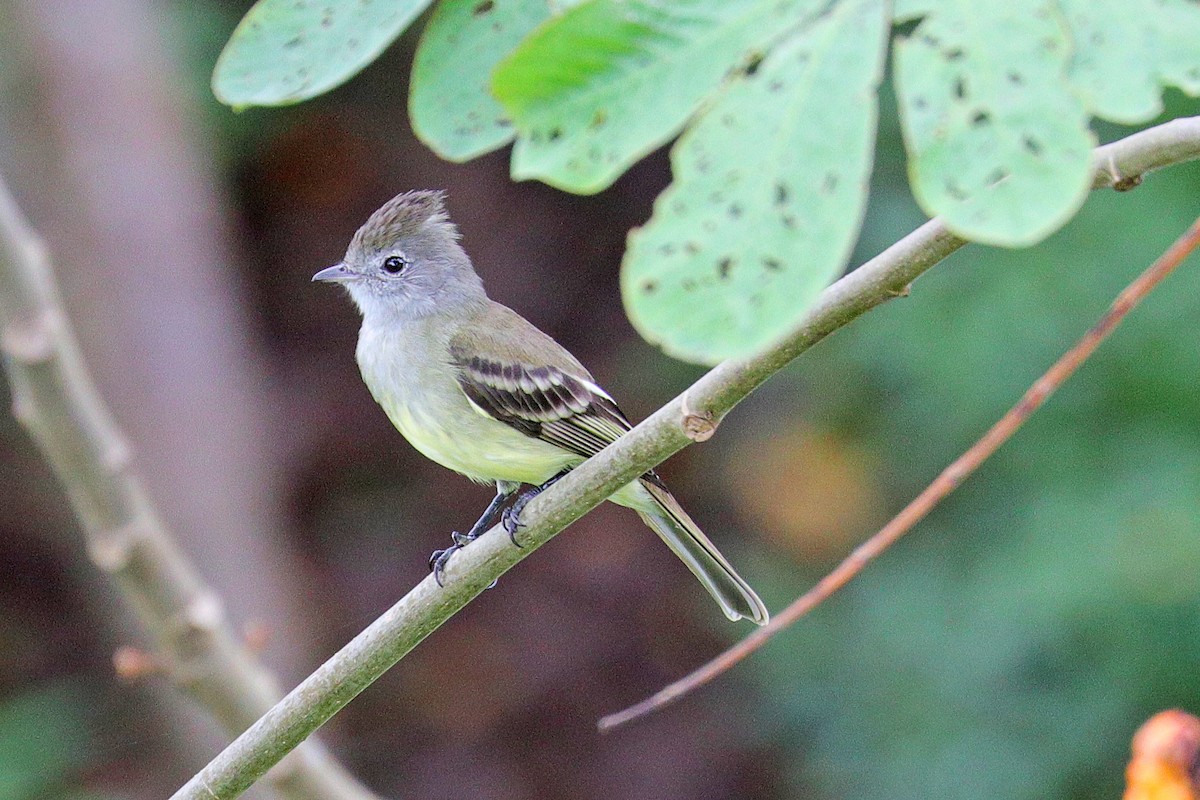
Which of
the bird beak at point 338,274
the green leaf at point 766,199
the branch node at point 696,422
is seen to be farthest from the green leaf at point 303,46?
the bird beak at point 338,274

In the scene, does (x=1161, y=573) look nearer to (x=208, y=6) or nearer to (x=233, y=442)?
(x=233, y=442)

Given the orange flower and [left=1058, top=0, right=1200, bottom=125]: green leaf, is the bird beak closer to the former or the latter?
the orange flower

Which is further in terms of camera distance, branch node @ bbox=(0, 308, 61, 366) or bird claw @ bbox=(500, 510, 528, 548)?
branch node @ bbox=(0, 308, 61, 366)

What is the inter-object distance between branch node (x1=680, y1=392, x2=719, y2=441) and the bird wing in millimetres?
1491

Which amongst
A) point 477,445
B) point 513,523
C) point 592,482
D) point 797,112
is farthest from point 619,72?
point 477,445

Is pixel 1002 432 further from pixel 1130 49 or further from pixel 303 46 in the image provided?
→ pixel 303 46

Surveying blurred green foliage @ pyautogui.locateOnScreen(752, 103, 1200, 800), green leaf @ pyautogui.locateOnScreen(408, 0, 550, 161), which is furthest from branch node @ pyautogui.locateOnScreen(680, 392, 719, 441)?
blurred green foliage @ pyautogui.locateOnScreen(752, 103, 1200, 800)

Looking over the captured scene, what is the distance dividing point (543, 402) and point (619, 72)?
2.38 metres

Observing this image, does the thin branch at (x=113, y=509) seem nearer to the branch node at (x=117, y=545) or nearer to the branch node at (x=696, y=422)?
the branch node at (x=117, y=545)

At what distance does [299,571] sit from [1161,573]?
424 cm

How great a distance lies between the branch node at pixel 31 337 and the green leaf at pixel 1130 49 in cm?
239

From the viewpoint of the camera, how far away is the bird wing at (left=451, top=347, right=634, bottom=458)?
3.50m

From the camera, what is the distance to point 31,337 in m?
3.00

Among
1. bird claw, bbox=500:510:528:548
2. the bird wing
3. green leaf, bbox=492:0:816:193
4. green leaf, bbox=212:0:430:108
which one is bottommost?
the bird wing
